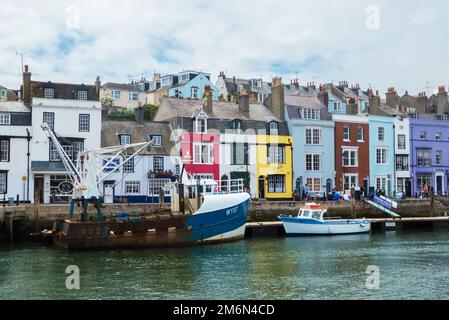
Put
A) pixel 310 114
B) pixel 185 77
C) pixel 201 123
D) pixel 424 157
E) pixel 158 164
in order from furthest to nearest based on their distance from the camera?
pixel 185 77, pixel 424 157, pixel 310 114, pixel 201 123, pixel 158 164

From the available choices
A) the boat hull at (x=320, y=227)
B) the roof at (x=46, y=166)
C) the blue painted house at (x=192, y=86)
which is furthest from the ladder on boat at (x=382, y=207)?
the blue painted house at (x=192, y=86)

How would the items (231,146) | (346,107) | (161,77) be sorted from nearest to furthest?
(231,146), (346,107), (161,77)

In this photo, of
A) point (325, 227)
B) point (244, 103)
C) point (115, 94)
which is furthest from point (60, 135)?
point (115, 94)

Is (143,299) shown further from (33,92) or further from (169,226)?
(33,92)

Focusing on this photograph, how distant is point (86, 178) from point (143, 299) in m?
15.6

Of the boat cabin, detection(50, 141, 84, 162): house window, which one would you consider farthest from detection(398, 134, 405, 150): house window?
detection(50, 141, 84, 162): house window

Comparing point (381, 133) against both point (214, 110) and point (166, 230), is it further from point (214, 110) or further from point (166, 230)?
point (166, 230)

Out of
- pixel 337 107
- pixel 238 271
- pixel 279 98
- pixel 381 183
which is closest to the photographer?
pixel 238 271

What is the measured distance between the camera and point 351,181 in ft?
177

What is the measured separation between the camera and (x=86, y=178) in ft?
110

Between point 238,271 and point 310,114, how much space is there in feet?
100

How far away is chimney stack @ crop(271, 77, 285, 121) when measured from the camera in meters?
52.3

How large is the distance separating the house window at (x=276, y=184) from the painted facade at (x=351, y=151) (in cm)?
574

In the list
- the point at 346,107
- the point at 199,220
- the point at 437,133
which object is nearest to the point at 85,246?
the point at 199,220
